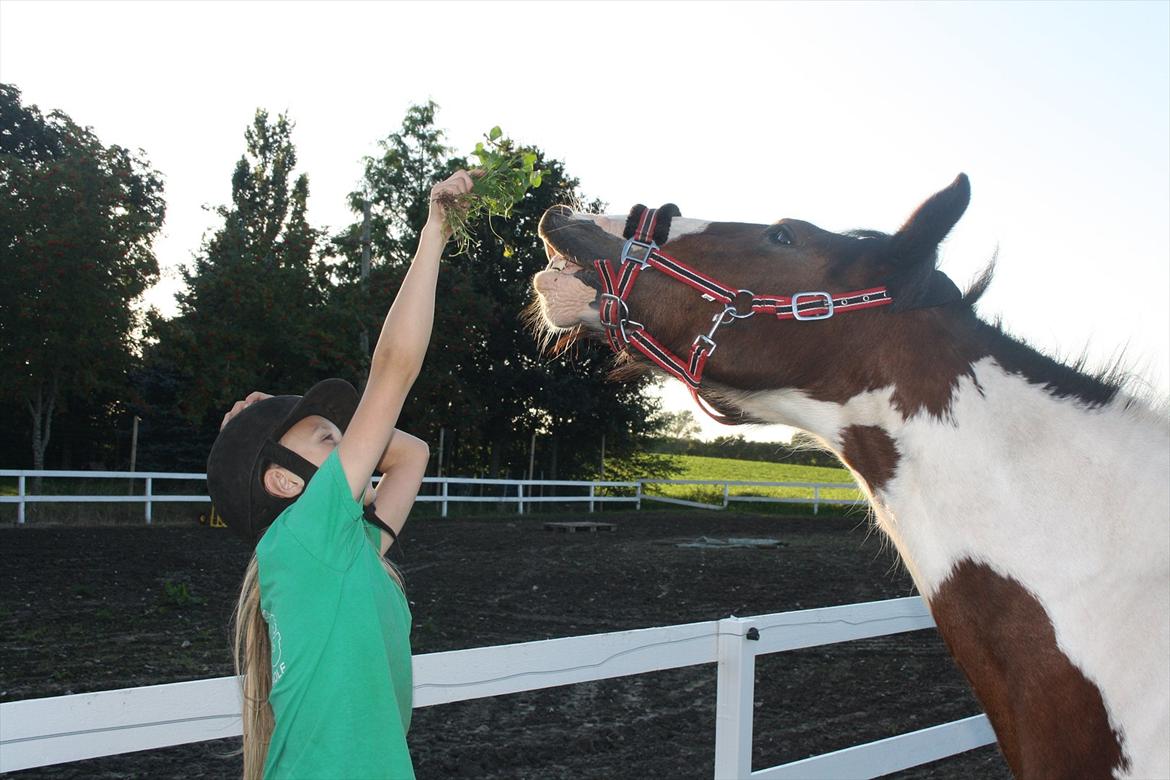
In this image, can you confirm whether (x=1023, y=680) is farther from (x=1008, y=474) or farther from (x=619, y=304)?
(x=619, y=304)

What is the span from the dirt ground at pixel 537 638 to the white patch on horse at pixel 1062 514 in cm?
284

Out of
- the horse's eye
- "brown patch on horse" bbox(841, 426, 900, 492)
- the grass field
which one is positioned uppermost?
the horse's eye

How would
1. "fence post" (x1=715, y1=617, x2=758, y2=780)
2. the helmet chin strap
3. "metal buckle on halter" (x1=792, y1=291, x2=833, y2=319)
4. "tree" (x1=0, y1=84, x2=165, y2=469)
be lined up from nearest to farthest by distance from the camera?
1. the helmet chin strap
2. "metal buckle on halter" (x1=792, y1=291, x2=833, y2=319)
3. "fence post" (x1=715, y1=617, x2=758, y2=780)
4. "tree" (x1=0, y1=84, x2=165, y2=469)

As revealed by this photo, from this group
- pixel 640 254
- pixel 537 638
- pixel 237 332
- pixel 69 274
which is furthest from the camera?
pixel 237 332

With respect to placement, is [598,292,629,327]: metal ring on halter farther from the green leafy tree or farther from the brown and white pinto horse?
the green leafy tree

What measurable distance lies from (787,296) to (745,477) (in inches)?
1702

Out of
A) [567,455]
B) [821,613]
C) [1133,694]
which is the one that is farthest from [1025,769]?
[567,455]

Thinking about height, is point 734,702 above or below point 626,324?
below

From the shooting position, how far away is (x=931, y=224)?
2.09 metres

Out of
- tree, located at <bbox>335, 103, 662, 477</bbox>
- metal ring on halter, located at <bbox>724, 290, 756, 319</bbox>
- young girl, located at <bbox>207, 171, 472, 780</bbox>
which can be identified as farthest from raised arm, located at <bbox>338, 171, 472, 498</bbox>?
tree, located at <bbox>335, 103, 662, 477</bbox>

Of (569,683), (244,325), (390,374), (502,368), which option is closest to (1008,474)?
(390,374)

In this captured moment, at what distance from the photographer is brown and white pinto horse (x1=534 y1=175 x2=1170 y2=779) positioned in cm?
184

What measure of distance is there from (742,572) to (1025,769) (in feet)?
35.4

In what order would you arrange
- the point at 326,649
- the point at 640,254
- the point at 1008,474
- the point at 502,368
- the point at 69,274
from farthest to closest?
1. the point at 502,368
2. the point at 69,274
3. the point at 640,254
4. the point at 1008,474
5. the point at 326,649
